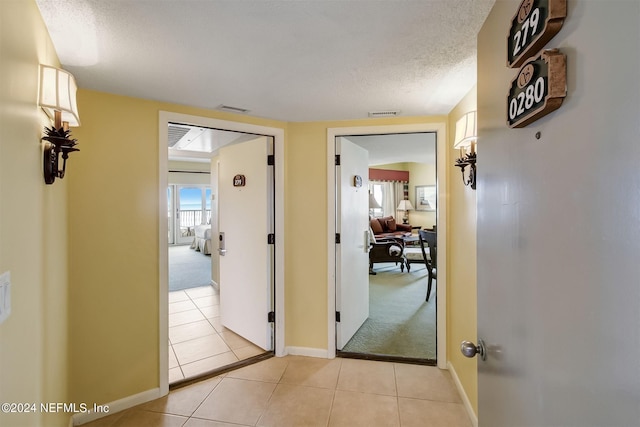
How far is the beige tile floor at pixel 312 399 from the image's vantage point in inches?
73.1

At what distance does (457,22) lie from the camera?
122 centimetres

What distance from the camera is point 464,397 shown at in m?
1.99

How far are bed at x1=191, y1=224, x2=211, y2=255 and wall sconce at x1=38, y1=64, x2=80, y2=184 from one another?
19.4 feet

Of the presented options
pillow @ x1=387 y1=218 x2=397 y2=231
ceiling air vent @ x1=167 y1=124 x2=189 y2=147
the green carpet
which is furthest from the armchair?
ceiling air vent @ x1=167 y1=124 x2=189 y2=147

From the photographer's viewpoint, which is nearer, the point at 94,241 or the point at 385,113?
the point at 94,241

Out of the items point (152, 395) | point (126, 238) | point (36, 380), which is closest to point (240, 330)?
point (152, 395)

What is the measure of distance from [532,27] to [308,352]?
2.68 m

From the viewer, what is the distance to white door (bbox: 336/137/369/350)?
8.78 ft

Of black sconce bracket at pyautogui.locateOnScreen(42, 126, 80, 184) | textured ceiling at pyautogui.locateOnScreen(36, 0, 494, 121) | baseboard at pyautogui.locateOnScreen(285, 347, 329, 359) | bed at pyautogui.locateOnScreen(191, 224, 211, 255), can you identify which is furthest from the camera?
bed at pyautogui.locateOnScreen(191, 224, 211, 255)

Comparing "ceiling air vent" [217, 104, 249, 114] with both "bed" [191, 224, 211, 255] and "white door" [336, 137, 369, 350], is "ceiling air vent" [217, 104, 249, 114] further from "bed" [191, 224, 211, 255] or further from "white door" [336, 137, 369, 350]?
"bed" [191, 224, 211, 255]

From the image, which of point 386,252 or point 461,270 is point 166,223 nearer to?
point 461,270

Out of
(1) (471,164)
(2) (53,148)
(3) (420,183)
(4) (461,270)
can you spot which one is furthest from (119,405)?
(3) (420,183)

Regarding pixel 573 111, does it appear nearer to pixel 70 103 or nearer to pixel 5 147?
pixel 5 147

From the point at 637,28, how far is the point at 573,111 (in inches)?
5.8
